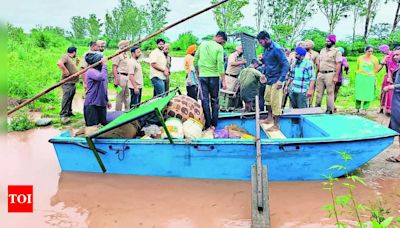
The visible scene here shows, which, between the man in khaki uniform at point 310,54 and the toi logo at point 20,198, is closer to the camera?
the toi logo at point 20,198

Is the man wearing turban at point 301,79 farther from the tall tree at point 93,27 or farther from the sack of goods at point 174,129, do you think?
the tall tree at point 93,27

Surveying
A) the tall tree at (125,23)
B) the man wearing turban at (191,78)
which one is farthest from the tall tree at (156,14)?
the man wearing turban at (191,78)

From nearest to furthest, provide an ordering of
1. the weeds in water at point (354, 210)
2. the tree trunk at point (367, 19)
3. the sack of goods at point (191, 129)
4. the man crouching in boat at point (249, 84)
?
the weeds in water at point (354, 210), the sack of goods at point (191, 129), the man crouching in boat at point (249, 84), the tree trunk at point (367, 19)

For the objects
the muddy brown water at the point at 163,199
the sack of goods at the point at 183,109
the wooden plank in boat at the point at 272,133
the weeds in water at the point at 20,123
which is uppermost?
the sack of goods at the point at 183,109

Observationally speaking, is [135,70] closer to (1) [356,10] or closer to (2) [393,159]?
(2) [393,159]

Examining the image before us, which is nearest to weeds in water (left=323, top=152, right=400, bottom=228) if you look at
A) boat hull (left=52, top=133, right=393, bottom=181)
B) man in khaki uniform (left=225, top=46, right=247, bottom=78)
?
boat hull (left=52, top=133, right=393, bottom=181)

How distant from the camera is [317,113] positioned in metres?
6.46

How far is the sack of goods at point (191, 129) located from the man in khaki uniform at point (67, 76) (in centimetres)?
315

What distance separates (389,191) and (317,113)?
1810mm

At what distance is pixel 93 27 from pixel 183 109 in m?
36.3

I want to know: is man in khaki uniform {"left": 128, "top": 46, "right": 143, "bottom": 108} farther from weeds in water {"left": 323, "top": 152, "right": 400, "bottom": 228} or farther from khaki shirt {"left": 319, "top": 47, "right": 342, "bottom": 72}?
weeds in water {"left": 323, "top": 152, "right": 400, "bottom": 228}

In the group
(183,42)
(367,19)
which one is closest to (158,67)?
(367,19)

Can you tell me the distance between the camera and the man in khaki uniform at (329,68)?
8.00 m

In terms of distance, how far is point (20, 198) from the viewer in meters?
5.25
